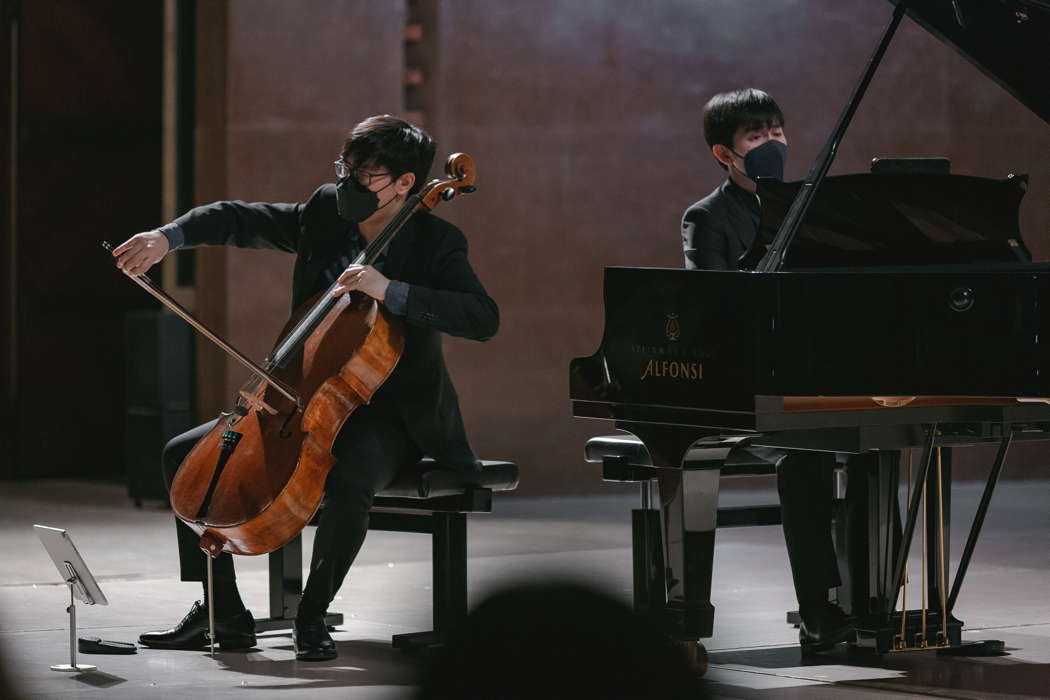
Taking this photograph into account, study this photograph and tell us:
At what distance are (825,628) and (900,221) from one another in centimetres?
101

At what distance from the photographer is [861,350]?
12.6ft

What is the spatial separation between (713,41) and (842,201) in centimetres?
447

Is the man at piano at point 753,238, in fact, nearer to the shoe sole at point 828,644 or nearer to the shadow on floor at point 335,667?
the shoe sole at point 828,644

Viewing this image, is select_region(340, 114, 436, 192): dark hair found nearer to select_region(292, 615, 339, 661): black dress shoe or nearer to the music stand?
select_region(292, 615, 339, 661): black dress shoe

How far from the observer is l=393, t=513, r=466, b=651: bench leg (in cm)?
446

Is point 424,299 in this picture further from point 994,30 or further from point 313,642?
point 994,30

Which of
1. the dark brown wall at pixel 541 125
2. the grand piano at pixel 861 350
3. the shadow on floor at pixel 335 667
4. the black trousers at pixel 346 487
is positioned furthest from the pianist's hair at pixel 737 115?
the dark brown wall at pixel 541 125

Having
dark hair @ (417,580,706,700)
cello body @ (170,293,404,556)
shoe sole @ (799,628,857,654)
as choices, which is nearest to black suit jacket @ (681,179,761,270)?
cello body @ (170,293,404,556)

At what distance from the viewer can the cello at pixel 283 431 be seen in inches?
160

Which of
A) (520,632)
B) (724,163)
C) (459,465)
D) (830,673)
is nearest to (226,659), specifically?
(459,465)

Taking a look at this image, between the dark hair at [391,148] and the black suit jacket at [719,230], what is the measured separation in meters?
0.68

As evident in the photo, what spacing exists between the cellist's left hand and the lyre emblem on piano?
2.33 ft

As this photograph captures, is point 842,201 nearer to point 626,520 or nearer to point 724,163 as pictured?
point 724,163

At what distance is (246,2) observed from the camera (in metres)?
7.77
